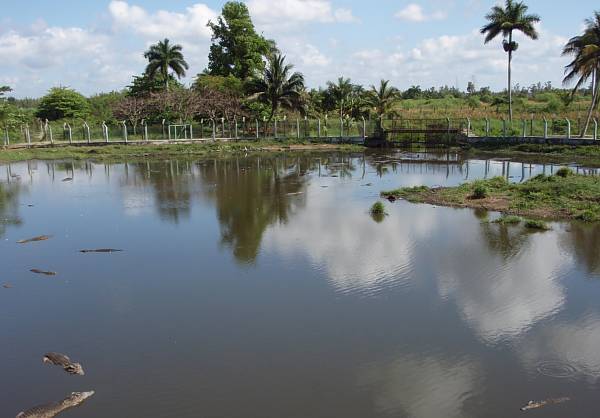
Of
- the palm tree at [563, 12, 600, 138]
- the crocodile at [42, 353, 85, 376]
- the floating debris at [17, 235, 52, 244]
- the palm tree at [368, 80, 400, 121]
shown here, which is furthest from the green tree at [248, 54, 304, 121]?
the crocodile at [42, 353, 85, 376]

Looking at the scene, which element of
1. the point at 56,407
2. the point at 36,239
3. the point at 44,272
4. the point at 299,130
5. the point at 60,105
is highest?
the point at 60,105

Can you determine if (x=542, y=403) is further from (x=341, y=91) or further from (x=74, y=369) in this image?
(x=341, y=91)

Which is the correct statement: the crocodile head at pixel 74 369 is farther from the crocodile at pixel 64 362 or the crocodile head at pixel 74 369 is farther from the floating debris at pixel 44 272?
the floating debris at pixel 44 272

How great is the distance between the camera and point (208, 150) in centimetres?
Result: 4056

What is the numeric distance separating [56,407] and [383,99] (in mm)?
46333

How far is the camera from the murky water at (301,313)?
6.60 meters

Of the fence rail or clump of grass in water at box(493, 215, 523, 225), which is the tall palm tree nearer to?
the fence rail

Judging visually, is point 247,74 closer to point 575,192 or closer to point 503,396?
point 575,192

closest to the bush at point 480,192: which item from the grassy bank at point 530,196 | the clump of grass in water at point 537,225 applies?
the grassy bank at point 530,196

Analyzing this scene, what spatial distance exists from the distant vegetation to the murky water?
26.4m

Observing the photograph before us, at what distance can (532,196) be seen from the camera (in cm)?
1727

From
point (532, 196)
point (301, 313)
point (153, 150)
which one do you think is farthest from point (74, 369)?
point (153, 150)

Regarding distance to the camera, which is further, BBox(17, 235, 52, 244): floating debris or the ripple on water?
BBox(17, 235, 52, 244): floating debris

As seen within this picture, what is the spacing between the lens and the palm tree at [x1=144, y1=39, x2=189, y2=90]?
49031 mm
